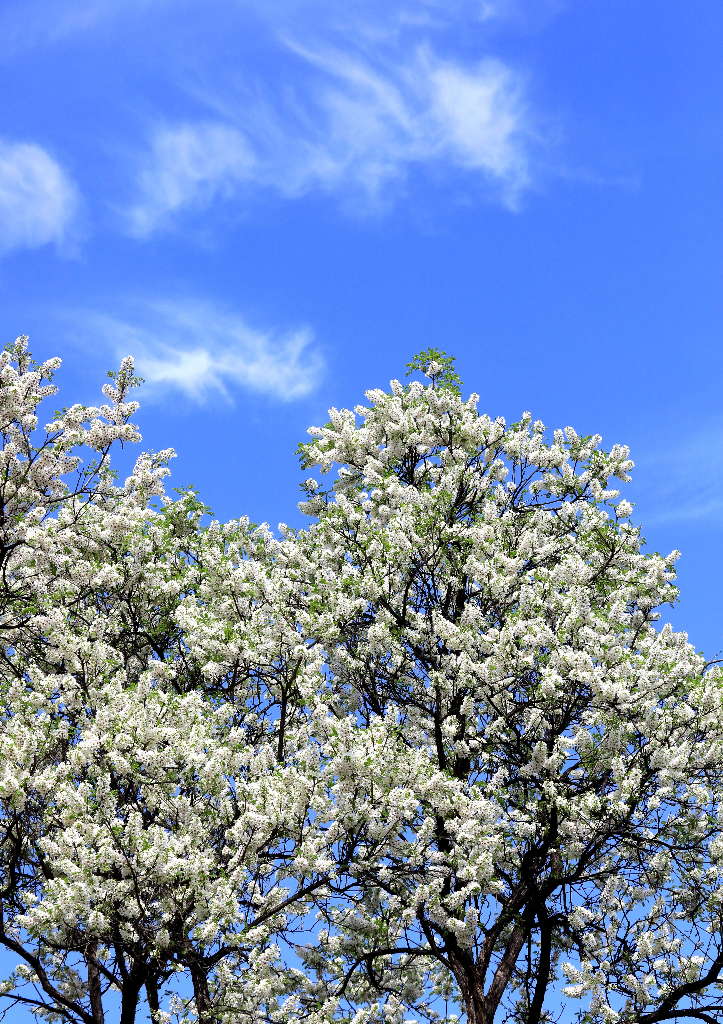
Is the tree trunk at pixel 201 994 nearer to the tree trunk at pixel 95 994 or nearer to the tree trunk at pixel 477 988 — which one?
the tree trunk at pixel 95 994

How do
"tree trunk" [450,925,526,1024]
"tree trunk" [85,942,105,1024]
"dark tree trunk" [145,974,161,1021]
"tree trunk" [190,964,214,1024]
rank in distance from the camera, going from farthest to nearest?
"tree trunk" [450,925,526,1024], "tree trunk" [85,942,105,1024], "dark tree trunk" [145,974,161,1021], "tree trunk" [190,964,214,1024]

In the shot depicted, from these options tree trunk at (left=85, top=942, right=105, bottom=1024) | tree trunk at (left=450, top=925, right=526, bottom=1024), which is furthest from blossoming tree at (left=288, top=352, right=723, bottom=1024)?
tree trunk at (left=85, top=942, right=105, bottom=1024)

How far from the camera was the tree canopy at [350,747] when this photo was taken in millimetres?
12102

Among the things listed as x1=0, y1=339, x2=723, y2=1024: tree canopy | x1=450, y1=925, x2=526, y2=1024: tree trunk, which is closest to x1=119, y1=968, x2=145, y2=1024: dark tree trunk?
x1=0, y1=339, x2=723, y2=1024: tree canopy

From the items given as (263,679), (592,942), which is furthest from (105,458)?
(592,942)

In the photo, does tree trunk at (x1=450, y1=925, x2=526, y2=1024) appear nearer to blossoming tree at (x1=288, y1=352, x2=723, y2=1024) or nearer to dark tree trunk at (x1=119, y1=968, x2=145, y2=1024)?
blossoming tree at (x1=288, y1=352, x2=723, y2=1024)

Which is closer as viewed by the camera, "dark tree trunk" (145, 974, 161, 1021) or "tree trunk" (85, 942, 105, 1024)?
"dark tree trunk" (145, 974, 161, 1021)

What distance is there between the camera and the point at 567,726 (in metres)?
14.7

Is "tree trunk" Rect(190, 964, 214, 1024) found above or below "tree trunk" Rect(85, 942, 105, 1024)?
below

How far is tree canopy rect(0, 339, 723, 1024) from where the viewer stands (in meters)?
12.1

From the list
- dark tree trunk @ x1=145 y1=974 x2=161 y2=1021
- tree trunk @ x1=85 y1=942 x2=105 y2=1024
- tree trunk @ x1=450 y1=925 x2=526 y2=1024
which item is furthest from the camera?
tree trunk @ x1=450 y1=925 x2=526 y2=1024

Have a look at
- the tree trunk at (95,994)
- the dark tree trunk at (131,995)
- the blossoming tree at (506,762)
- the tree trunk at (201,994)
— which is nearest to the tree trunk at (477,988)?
the blossoming tree at (506,762)

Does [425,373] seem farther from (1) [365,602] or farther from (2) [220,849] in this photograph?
(2) [220,849]

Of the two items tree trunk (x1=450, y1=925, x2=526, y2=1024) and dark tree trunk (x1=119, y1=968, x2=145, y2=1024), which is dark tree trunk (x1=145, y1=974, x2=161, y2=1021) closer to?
dark tree trunk (x1=119, y1=968, x2=145, y2=1024)
